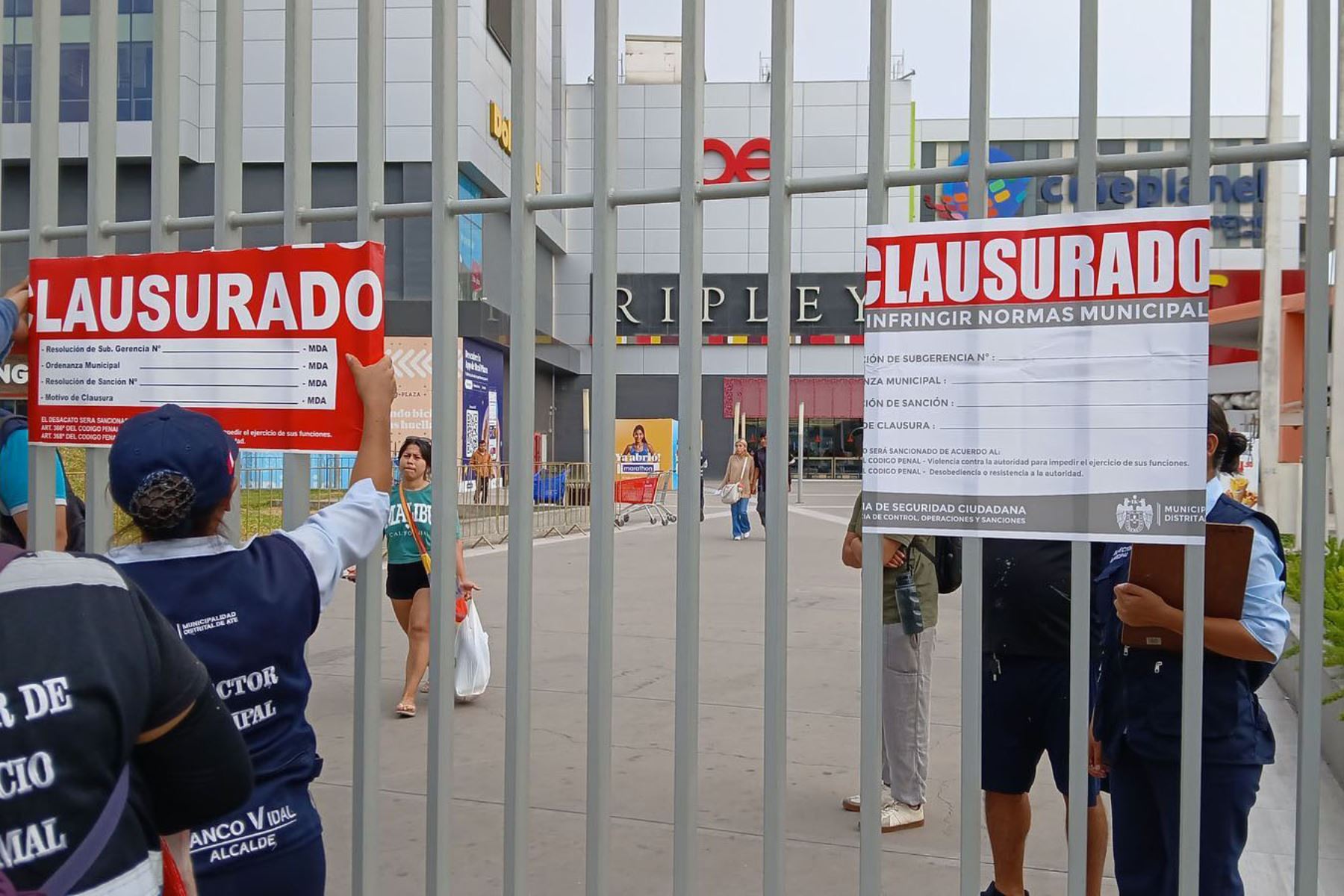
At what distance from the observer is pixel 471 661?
7551 mm

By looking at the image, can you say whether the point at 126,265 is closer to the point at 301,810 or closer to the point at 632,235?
the point at 301,810

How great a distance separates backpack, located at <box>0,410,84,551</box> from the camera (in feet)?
13.0

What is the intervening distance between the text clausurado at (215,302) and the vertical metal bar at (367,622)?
20 cm

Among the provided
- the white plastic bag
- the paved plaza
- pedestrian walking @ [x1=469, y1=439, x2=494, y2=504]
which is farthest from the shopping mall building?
the white plastic bag

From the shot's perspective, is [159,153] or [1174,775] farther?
[159,153]

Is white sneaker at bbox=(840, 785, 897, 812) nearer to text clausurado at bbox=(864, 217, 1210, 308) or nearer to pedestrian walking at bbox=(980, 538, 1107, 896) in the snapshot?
pedestrian walking at bbox=(980, 538, 1107, 896)

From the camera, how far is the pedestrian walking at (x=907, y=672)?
5223 millimetres

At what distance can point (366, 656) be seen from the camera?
3.46 meters

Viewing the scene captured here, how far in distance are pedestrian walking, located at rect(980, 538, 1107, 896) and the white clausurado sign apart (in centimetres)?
112

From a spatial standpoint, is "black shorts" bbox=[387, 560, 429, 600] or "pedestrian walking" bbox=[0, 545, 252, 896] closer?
"pedestrian walking" bbox=[0, 545, 252, 896]

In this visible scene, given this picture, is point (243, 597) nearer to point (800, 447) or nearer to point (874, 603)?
point (874, 603)

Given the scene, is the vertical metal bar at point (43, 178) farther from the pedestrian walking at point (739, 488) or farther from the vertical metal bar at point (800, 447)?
the vertical metal bar at point (800, 447)

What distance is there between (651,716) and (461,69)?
833 inches

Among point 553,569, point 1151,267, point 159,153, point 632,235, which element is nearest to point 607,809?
point 1151,267
